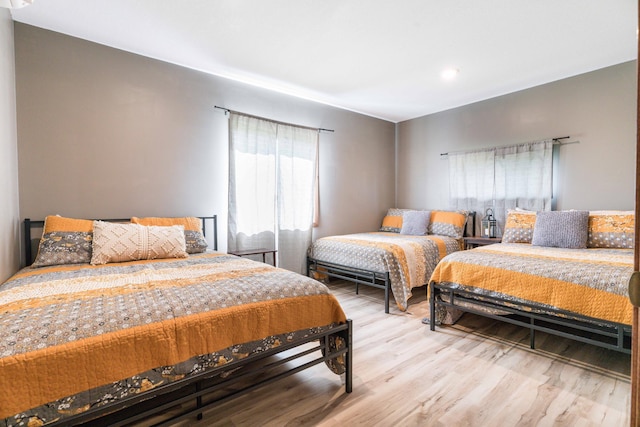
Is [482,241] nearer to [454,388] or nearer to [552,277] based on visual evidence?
[552,277]

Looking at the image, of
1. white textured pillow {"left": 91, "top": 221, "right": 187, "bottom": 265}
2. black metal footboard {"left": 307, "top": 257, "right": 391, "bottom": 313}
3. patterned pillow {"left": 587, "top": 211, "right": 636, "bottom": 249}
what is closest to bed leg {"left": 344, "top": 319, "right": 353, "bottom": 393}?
black metal footboard {"left": 307, "top": 257, "right": 391, "bottom": 313}

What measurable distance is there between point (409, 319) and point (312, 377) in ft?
4.31

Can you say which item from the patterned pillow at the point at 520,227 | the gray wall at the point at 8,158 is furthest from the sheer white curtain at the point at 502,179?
the gray wall at the point at 8,158

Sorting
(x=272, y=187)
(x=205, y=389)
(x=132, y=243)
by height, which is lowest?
(x=205, y=389)

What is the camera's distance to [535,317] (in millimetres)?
2080

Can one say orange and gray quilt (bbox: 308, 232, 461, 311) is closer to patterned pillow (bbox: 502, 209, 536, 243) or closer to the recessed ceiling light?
patterned pillow (bbox: 502, 209, 536, 243)

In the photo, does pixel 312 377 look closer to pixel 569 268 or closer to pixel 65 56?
pixel 569 268

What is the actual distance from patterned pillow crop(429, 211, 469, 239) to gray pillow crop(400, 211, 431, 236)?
106mm

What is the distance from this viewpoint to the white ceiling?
2.19 m

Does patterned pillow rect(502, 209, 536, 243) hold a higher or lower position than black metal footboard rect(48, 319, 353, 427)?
higher

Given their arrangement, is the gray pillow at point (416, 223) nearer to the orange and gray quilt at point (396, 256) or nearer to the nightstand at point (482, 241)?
the orange and gray quilt at point (396, 256)

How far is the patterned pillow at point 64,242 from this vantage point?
2.15 metres

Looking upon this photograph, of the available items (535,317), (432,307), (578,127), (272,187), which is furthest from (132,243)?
(578,127)

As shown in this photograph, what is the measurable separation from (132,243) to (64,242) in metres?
0.46
